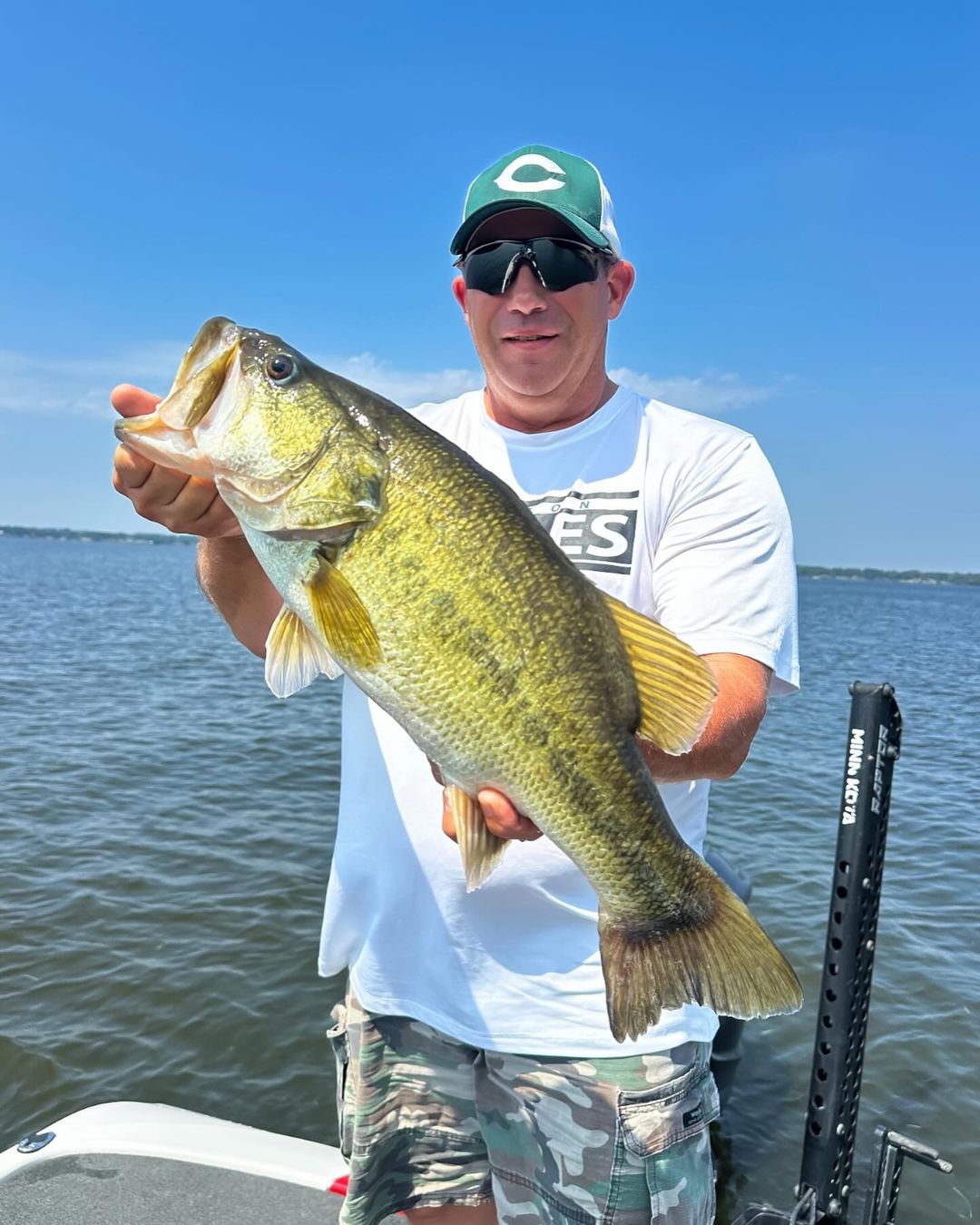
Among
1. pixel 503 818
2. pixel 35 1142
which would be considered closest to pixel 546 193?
pixel 503 818

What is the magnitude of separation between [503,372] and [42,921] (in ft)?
28.8

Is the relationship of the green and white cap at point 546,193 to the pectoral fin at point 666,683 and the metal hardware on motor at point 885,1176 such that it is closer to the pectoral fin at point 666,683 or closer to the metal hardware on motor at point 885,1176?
the pectoral fin at point 666,683

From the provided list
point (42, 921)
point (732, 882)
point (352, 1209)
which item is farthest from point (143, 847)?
point (352, 1209)

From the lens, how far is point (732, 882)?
6051 millimetres

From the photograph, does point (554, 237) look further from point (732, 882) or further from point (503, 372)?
point (732, 882)

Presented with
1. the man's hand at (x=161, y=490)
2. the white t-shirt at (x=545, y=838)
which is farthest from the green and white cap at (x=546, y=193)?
the man's hand at (x=161, y=490)

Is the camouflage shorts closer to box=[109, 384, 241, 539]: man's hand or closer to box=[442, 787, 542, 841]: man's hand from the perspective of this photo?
box=[442, 787, 542, 841]: man's hand

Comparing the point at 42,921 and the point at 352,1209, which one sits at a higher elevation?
the point at 352,1209

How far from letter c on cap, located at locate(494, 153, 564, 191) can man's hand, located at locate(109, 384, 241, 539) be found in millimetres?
1394

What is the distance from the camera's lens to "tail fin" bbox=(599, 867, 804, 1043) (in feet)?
7.25

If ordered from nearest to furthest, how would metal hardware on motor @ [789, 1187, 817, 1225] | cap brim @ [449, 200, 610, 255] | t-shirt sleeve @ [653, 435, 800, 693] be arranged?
t-shirt sleeve @ [653, 435, 800, 693]
cap brim @ [449, 200, 610, 255]
metal hardware on motor @ [789, 1187, 817, 1225]

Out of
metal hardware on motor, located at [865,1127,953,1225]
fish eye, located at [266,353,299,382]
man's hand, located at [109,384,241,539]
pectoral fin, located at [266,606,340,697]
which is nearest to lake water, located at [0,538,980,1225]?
metal hardware on motor, located at [865,1127,953,1225]

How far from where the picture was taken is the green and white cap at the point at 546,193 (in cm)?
293

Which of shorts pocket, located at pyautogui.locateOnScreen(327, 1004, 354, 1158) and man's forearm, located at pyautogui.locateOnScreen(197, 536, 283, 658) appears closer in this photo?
man's forearm, located at pyautogui.locateOnScreen(197, 536, 283, 658)
